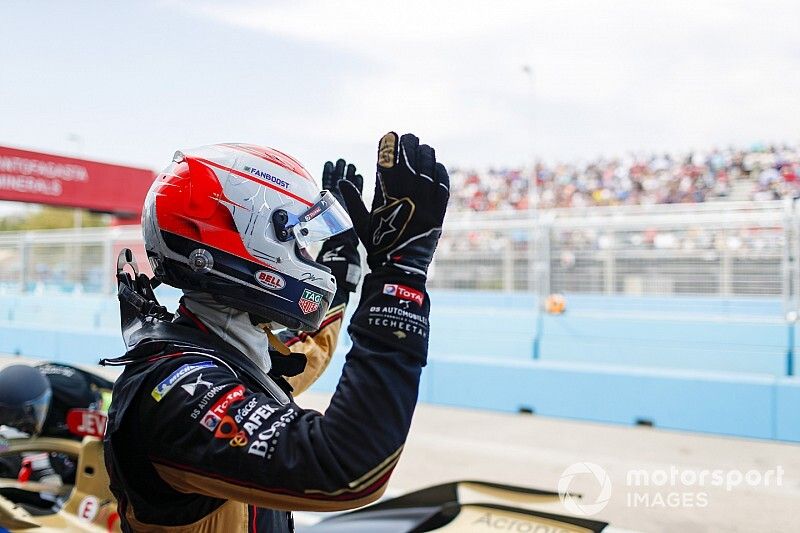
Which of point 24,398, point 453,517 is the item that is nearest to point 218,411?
point 24,398

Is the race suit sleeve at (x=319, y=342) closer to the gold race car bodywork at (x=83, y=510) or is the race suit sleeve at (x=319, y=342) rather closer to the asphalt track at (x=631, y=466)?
the gold race car bodywork at (x=83, y=510)

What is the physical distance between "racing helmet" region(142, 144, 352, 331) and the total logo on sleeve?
31cm

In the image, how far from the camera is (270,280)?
1486 millimetres

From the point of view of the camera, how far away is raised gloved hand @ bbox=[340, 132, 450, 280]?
4.19 ft

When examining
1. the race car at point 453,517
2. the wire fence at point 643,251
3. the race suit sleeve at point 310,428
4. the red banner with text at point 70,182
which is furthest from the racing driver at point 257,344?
the red banner with text at point 70,182

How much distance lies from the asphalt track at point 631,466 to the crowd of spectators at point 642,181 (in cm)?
1576

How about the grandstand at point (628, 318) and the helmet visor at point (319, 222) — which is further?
the grandstand at point (628, 318)

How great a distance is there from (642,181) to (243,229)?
26.3 metres

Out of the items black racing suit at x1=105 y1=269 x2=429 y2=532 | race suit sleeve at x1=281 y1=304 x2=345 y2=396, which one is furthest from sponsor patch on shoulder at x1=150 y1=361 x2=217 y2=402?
race suit sleeve at x1=281 y1=304 x2=345 y2=396

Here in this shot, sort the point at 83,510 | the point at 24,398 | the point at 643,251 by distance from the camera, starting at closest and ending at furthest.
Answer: the point at 83,510 → the point at 24,398 → the point at 643,251

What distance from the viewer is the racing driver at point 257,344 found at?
119 centimetres

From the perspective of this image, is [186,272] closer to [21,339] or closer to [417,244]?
[417,244]

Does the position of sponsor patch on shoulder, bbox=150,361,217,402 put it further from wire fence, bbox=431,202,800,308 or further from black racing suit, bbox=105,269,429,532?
wire fence, bbox=431,202,800,308

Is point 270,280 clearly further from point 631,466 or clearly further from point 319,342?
point 631,466
